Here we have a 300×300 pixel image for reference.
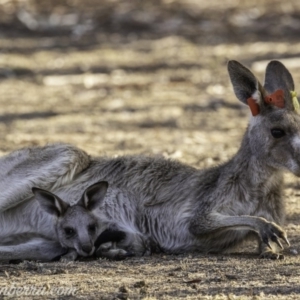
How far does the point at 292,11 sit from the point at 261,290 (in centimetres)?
1594

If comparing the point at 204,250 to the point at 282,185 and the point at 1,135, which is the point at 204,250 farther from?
the point at 1,135

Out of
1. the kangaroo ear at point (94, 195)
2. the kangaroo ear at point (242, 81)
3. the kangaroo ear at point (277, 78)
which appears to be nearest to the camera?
the kangaroo ear at point (94, 195)

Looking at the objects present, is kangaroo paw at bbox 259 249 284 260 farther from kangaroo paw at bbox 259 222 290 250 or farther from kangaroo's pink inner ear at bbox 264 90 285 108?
kangaroo's pink inner ear at bbox 264 90 285 108

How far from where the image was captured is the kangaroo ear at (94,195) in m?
6.48

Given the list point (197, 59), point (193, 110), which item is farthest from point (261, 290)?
point (197, 59)

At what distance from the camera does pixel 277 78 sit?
278 inches

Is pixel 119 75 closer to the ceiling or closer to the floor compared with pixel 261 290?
closer to the ceiling

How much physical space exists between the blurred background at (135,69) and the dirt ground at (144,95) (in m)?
0.02

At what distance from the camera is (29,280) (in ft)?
18.3

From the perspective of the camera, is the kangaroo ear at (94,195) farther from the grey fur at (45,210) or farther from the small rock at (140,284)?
the small rock at (140,284)

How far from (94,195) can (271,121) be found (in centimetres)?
136

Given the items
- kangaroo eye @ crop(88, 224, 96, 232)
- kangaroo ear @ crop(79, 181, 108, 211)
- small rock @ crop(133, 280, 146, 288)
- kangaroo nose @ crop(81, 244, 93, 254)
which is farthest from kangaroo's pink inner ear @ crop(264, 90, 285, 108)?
small rock @ crop(133, 280, 146, 288)

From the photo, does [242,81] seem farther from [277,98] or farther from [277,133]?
[277,133]

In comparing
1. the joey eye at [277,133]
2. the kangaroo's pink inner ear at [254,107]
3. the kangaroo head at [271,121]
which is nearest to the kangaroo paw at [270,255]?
the kangaroo head at [271,121]
